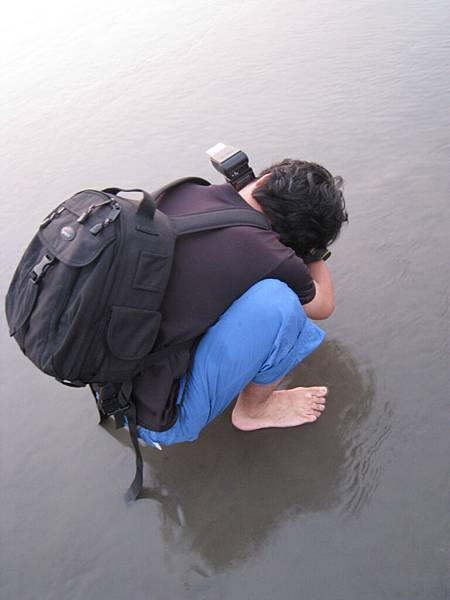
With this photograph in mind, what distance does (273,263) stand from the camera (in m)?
1.41

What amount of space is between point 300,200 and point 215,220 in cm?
27

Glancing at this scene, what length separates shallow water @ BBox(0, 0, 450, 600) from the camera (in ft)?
4.88

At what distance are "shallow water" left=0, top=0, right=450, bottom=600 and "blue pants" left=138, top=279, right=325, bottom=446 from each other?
279 millimetres

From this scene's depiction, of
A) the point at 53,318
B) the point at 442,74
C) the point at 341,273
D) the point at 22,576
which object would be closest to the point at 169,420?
the point at 53,318

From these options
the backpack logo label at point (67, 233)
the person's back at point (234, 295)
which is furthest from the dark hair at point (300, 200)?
the backpack logo label at point (67, 233)

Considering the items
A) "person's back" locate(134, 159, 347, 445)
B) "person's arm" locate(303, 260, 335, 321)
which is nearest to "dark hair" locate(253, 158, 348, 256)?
"person's back" locate(134, 159, 347, 445)

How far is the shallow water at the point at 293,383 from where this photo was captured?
58.5 inches

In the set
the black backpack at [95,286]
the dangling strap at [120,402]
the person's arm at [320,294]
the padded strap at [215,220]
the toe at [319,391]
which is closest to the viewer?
the black backpack at [95,286]

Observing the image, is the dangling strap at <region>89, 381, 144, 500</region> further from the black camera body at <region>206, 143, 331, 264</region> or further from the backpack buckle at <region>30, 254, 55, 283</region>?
the black camera body at <region>206, 143, 331, 264</region>

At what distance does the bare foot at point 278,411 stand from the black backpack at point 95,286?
560 mm

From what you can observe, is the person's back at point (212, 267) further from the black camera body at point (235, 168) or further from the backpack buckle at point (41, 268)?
the backpack buckle at point (41, 268)

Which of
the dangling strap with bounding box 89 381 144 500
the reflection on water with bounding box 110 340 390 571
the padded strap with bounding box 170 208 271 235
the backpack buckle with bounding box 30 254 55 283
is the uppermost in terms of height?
the backpack buckle with bounding box 30 254 55 283

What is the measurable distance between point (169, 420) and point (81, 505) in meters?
0.46

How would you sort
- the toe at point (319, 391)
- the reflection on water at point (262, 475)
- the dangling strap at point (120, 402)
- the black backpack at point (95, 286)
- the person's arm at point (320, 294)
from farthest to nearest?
1. the toe at point (319, 391)
2. the person's arm at point (320, 294)
3. the reflection on water at point (262, 475)
4. the dangling strap at point (120, 402)
5. the black backpack at point (95, 286)
